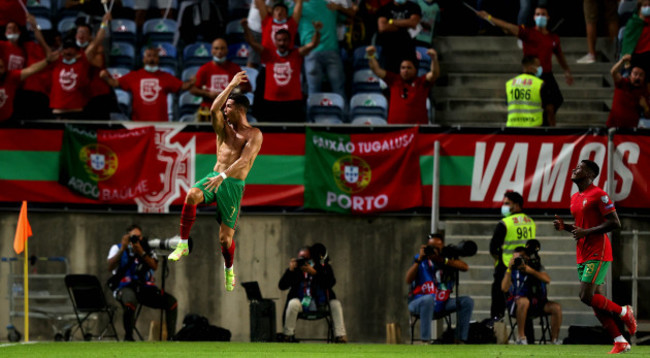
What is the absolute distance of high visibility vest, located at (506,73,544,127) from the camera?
1827 cm

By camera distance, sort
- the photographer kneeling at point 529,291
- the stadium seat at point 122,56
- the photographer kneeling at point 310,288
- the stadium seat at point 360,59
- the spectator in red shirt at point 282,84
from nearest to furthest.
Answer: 1. the photographer kneeling at point 529,291
2. the photographer kneeling at point 310,288
3. the spectator in red shirt at point 282,84
4. the stadium seat at point 360,59
5. the stadium seat at point 122,56

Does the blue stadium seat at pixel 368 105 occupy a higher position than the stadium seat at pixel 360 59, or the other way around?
the stadium seat at pixel 360 59

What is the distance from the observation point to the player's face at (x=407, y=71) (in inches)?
741

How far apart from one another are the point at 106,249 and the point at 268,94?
353 cm

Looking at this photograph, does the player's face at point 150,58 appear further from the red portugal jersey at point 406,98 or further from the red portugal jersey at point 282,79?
the red portugal jersey at point 406,98

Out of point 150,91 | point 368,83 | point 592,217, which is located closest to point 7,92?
point 150,91

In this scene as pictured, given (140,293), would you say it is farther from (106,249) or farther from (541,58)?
(541,58)

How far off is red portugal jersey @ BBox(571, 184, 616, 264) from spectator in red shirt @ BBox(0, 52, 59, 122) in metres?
9.13

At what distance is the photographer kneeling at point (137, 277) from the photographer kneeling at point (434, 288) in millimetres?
3484

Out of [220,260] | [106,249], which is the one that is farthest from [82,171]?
[220,260]

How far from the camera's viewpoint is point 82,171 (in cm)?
1847

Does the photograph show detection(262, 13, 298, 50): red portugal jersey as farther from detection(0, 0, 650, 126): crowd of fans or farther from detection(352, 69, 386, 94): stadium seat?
detection(352, 69, 386, 94): stadium seat

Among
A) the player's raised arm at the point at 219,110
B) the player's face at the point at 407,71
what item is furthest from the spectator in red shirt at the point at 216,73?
the player's raised arm at the point at 219,110

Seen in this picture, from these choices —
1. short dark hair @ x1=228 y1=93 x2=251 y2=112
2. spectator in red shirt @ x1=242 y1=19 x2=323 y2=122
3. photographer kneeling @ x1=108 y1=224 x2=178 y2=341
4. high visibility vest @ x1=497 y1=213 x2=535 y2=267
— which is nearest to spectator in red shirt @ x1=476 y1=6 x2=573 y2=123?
spectator in red shirt @ x1=242 y1=19 x2=323 y2=122
